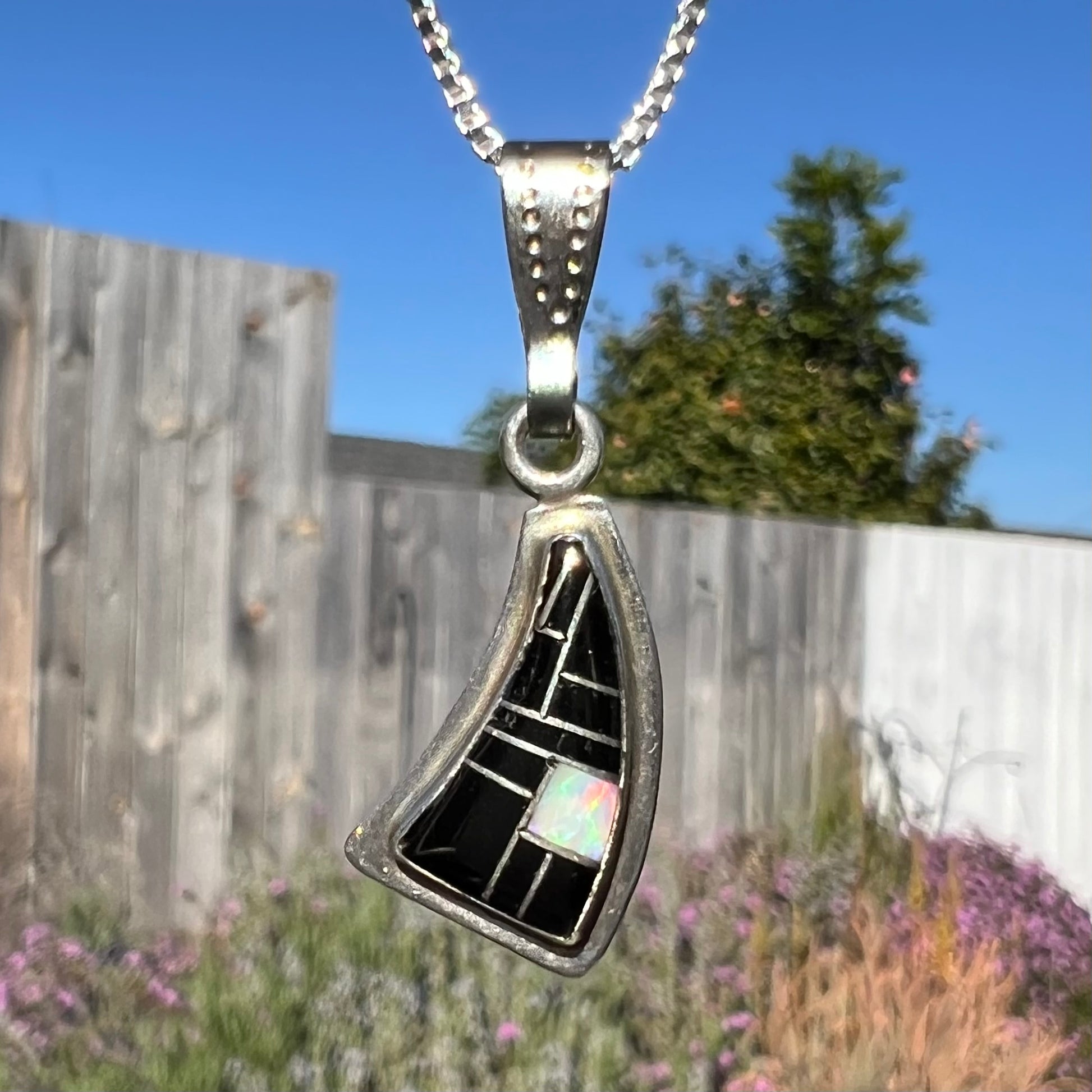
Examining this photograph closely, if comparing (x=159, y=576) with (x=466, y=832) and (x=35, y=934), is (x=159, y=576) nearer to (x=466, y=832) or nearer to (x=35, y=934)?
(x=35, y=934)

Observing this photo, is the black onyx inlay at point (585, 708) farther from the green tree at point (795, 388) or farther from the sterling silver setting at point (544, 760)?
the green tree at point (795, 388)

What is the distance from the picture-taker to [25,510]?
241 cm

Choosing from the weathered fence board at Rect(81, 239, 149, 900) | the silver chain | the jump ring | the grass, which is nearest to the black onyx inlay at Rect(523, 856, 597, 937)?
the jump ring

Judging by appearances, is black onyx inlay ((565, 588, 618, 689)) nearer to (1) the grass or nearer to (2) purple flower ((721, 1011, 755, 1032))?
(1) the grass

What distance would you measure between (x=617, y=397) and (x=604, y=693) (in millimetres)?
3227

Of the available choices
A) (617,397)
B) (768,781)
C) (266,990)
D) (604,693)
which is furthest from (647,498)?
(604,693)

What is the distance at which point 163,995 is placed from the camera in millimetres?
2451

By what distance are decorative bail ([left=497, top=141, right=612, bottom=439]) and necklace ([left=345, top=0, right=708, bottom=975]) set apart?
0.21ft

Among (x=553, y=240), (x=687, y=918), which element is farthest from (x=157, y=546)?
(x=553, y=240)

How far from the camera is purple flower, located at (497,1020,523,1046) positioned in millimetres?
2492

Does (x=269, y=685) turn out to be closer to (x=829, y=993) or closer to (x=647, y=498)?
(x=829, y=993)

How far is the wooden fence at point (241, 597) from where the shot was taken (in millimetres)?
2432

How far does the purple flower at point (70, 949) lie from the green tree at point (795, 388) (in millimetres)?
2097

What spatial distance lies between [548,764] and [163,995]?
1.79m
